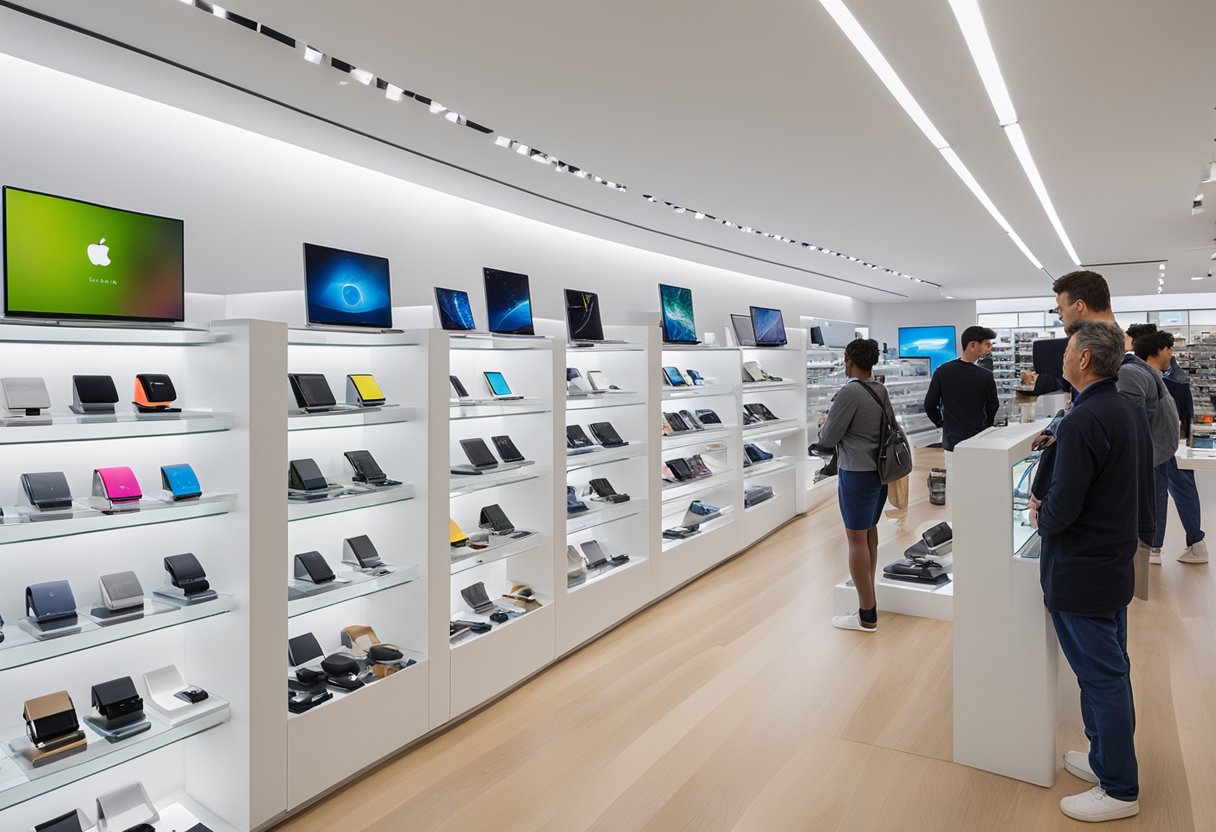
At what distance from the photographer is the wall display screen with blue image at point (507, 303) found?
437cm

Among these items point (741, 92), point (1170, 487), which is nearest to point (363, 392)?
point (741, 92)

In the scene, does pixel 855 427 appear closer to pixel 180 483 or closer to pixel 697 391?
pixel 697 391

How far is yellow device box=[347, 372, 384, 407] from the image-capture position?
3.42 metres

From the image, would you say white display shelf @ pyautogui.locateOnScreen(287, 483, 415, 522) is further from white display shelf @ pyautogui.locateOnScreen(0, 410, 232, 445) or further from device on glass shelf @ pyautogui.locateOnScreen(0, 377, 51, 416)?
device on glass shelf @ pyautogui.locateOnScreen(0, 377, 51, 416)

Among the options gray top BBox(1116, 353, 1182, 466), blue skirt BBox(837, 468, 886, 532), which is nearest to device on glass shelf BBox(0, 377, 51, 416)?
blue skirt BBox(837, 468, 886, 532)

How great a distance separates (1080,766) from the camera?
3.02 metres

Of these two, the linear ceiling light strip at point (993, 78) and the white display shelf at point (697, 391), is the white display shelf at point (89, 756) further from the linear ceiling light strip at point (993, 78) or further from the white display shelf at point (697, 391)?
the linear ceiling light strip at point (993, 78)

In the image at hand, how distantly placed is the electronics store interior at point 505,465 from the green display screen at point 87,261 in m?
0.01

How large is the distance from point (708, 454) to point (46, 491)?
507 cm

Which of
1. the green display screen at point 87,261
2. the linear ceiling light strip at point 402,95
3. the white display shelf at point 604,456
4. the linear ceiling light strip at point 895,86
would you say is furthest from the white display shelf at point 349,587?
the linear ceiling light strip at point 895,86

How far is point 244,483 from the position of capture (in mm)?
2723

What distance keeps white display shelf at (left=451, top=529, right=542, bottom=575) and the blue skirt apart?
1.90m

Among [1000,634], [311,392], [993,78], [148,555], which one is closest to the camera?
[148,555]

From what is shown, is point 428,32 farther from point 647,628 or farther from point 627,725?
point 647,628
